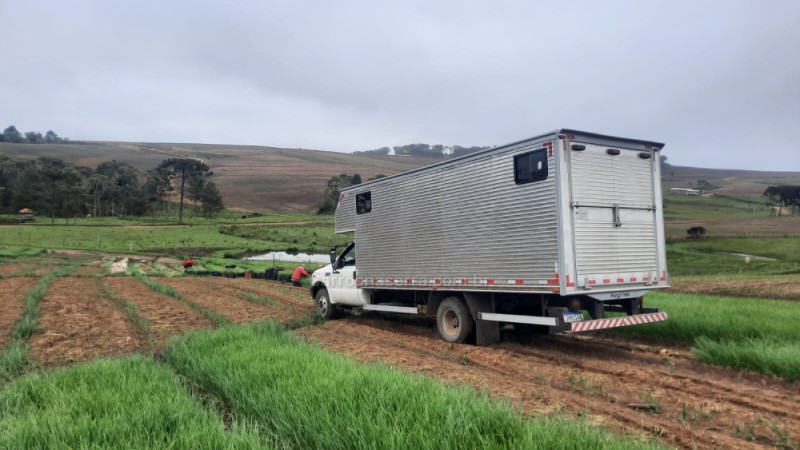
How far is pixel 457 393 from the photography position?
4.88 metres

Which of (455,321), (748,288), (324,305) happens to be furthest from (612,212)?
(748,288)

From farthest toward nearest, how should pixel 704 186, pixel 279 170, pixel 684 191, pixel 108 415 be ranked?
pixel 279 170
pixel 704 186
pixel 684 191
pixel 108 415

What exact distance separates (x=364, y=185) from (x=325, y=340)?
411cm

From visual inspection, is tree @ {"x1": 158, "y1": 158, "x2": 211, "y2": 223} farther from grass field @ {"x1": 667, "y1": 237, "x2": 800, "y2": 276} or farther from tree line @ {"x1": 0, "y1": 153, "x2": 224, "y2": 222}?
grass field @ {"x1": 667, "y1": 237, "x2": 800, "y2": 276}

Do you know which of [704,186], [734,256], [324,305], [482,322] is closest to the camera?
[482,322]

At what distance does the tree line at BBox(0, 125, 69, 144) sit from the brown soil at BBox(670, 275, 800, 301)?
198 m

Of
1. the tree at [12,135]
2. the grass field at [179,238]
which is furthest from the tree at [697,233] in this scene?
the tree at [12,135]

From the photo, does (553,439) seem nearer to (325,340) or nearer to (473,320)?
(473,320)

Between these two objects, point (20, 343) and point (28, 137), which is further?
point (28, 137)

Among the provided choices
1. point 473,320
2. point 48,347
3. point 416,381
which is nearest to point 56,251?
point 48,347

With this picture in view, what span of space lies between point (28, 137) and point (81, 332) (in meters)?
209

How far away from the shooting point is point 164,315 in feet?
46.0

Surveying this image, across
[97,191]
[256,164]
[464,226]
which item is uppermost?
[256,164]

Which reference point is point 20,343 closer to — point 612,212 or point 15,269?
point 612,212
